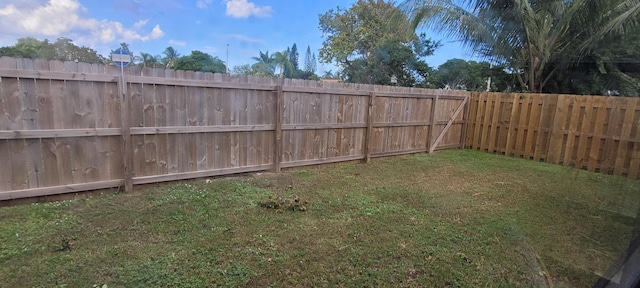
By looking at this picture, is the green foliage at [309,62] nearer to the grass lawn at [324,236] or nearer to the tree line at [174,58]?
the tree line at [174,58]

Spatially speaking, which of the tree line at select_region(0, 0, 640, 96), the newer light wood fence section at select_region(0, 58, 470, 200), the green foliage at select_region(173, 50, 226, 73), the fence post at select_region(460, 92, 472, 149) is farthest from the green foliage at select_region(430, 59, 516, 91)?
the green foliage at select_region(173, 50, 226, 73)

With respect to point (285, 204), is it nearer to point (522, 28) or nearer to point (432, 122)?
point (432, 122)

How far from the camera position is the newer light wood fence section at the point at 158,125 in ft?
10.1

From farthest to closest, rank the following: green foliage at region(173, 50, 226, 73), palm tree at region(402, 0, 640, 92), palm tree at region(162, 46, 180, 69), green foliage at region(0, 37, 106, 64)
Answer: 1. green foliage at region(173, 50, 226, 73)
2. palm tree at region(162, 46, 180, 69)
3. palm tree at region(402, 0, 640, 92)
4. green foliage at region(0, 37, 106, 64)

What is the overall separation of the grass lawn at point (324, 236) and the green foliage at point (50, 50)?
1.89m

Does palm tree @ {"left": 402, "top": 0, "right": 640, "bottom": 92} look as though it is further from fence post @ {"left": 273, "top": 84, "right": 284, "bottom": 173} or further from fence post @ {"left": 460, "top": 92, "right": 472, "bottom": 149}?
fence post @ {"left": 273, "top": 84, "right": 284, "bottom": 173}

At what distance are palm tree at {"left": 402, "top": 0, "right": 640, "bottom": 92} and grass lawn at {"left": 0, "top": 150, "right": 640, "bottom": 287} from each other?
3178 millimetres

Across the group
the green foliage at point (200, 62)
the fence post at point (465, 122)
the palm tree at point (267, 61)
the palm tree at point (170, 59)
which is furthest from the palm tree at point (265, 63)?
the fence post at point (465, 122)

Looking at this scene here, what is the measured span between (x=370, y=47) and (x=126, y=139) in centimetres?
1717

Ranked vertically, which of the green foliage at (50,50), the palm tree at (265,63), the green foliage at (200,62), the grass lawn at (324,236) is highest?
the palm tree at (265,63)

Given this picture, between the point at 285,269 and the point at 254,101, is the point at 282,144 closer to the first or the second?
the point at 254,101

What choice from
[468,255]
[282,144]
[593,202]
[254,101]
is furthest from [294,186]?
[593,202]

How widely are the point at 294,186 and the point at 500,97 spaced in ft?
18.7

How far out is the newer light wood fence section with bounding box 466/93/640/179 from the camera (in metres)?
1.45
